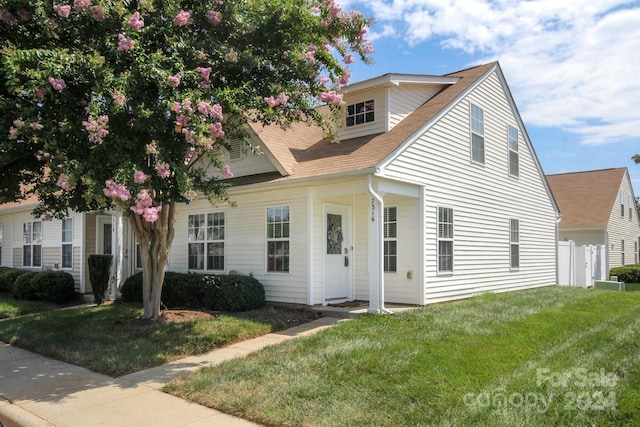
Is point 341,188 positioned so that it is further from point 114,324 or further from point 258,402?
point 258,402

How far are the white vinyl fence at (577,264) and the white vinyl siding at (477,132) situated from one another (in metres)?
7.43

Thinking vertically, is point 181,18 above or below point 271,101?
above

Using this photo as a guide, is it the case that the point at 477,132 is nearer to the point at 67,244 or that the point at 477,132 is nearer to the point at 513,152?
the point at 513,152

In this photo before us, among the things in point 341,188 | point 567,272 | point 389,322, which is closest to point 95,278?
point 341,188

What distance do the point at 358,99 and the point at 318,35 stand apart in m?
4.53

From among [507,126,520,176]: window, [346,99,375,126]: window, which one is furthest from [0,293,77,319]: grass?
[507,126,520,176]: window

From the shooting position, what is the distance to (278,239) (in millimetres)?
12078

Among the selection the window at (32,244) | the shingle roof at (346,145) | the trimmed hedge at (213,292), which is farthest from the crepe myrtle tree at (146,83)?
the window at (32,244)

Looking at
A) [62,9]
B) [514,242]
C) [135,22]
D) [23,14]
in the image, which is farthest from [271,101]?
[514,242]

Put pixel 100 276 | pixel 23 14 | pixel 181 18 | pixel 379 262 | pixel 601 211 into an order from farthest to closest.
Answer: pixel 601 211 → pixel 100 276 → pixel 379 262 → pixel 181 18 → pixel 23 14

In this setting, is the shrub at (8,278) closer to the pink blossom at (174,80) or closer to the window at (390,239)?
the window at (390,239)

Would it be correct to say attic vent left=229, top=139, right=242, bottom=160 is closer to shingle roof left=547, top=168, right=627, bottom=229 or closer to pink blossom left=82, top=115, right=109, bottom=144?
pink blossom left=82, top=115, right=109, bottom=144

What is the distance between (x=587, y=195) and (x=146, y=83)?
89.0ft

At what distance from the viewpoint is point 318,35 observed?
348 inches
